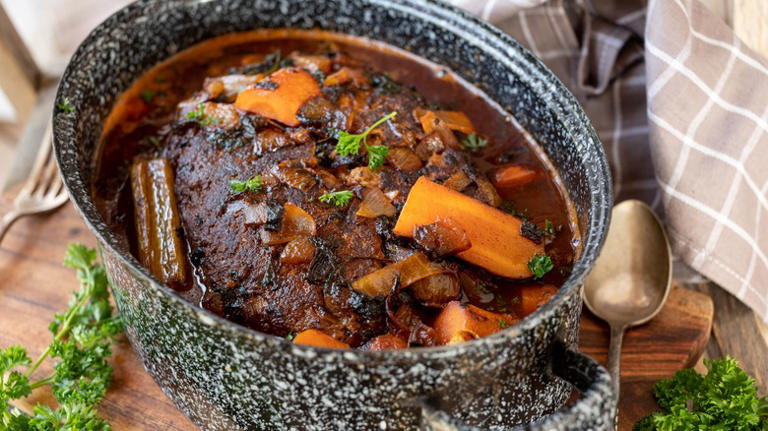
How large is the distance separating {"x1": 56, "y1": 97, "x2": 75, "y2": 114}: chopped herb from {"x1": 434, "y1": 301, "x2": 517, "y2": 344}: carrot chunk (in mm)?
1529

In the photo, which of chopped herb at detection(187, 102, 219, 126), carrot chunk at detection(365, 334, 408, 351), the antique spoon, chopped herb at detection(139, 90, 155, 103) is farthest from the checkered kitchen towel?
chopped herb at detection(139, 90, 155, 103)

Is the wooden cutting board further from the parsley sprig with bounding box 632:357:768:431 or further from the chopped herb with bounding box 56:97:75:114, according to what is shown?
the chopped herb with bounding box 56:97:75:114

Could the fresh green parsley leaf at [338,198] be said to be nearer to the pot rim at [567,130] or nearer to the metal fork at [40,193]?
the pot rim at [567,130]

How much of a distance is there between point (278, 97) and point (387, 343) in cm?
112

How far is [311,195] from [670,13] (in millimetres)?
1664

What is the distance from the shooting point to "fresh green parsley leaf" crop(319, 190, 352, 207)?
8.81 ft

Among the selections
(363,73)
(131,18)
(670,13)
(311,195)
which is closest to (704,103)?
(670,13)

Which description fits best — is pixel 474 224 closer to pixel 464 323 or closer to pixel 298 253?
pixel 464 323

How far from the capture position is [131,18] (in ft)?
10.8

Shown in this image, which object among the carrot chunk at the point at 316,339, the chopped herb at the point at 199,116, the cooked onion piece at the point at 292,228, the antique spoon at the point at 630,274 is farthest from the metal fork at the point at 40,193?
the antique spoon at the point at 630,274

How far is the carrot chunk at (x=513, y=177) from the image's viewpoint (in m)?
3.03

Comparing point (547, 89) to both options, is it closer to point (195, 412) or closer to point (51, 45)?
point (195, 412)

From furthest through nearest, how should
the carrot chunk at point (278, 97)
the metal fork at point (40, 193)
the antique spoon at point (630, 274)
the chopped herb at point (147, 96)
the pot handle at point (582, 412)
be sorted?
the metal fork at point (40, 193) < the chopped herb at point (147, 96) < the antique spoon at point (630, 274) < the carrot chunk at point (278, 97) < the pot handle at point (582, 412)

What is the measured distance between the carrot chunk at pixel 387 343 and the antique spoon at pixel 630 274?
978 millimetres
